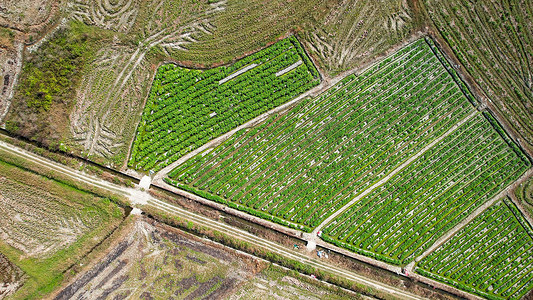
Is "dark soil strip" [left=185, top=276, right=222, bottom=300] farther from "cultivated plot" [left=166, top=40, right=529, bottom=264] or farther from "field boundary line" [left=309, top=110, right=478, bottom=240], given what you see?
"field boundary line" [left=309, top=110, right=478, bottom=240]

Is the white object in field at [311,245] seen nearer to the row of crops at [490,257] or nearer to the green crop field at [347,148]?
the green crop field at [347,148]

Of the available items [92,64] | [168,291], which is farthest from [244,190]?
[92,64]

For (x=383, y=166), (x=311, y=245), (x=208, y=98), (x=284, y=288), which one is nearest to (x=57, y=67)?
(x=208, y=98)

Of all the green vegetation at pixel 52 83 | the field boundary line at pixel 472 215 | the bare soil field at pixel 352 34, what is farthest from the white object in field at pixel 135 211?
the field boundary line at pixel 472 215

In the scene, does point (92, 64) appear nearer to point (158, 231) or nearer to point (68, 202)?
point (68, 202)

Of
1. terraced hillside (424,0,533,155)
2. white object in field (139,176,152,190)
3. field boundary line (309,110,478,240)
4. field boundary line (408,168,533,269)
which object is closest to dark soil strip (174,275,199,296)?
white object in field (139,176,152,190)
